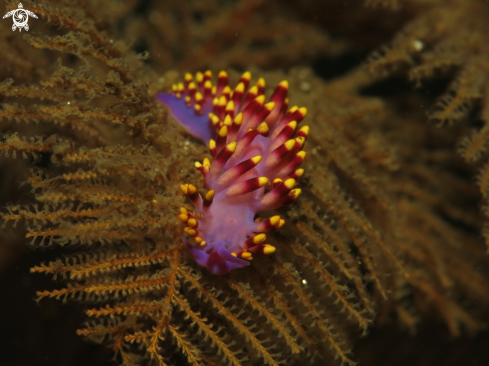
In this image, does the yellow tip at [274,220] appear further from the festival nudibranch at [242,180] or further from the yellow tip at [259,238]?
the yellow tip at [259,238]

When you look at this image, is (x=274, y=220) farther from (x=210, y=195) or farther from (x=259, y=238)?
(x=210, y=195)

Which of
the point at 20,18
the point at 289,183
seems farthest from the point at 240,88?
the point at 20,18

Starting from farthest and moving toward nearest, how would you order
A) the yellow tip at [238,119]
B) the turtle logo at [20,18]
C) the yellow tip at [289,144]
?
1. the turtle logo at [20,18]
2. the yellow tip at [238,119]
3. the yellow tip at [289,144]

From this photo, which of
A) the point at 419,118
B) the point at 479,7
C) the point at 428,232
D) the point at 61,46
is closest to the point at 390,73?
the point at 419,118

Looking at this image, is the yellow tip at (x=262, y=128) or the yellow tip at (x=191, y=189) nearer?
the yellow tip at (x=191, y=189)

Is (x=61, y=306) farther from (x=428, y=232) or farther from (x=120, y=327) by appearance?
(x=428, y=232)

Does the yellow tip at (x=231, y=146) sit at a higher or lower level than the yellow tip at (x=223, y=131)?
lower

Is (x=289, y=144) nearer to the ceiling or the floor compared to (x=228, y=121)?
nearer to the floor

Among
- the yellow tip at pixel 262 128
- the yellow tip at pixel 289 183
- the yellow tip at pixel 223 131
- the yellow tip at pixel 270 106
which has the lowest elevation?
the yellow tip at pixel 289 183

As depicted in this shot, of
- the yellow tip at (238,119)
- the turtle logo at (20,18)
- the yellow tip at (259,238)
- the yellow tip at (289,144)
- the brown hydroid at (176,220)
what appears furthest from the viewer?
the turtle logo at (20,18)

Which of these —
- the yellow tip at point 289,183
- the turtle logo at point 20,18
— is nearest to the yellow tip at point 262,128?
the yellow tip at point 289,183
